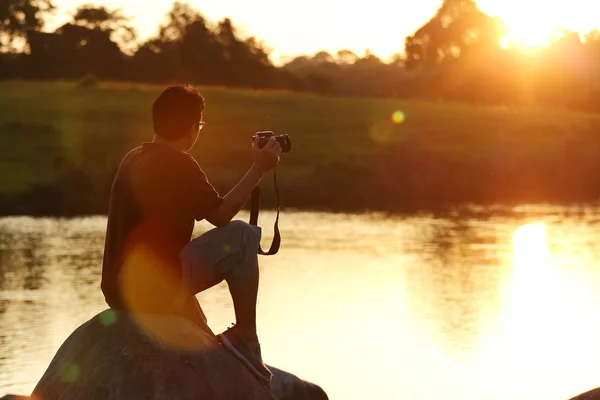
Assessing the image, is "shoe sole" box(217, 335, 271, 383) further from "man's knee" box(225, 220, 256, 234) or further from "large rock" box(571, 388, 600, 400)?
"large rock" box(571, 388, 600, 400)

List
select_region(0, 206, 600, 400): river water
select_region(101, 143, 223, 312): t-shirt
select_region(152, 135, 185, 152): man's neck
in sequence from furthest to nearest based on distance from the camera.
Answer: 1. select_region(0, 206, 600, 400): river water
2. select_region(152, 135, 185, 152): man's neck
3. select_region(101, 143, 223, 312): t-shirt

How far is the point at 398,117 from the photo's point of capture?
203 feet

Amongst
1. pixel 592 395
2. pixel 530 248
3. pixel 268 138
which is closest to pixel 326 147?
pixel 530 248

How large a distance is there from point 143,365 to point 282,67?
75.5 m

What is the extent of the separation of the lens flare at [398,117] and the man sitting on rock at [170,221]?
52839 millimetres

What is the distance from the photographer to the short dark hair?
7609 mm

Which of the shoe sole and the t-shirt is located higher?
the t-shirt

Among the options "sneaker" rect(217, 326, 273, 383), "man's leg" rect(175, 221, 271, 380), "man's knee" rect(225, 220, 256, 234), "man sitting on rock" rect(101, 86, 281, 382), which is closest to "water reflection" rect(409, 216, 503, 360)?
"sneaker" rect(217, 326, 273, 383)

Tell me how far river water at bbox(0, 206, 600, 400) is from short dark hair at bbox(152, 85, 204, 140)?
5.39m

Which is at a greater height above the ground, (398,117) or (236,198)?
(398,117)

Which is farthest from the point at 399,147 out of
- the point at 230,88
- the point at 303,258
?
the point at 303,258

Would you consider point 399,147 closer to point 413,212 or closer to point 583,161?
point 583,161

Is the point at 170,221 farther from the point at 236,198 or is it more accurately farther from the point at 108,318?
the point at 108,318

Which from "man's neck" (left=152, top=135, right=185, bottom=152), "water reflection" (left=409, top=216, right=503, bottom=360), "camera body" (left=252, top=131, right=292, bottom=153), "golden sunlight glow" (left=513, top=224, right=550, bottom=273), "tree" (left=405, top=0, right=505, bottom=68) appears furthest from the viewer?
"tree" (left=405, top=0, right=505, bottom=68)
